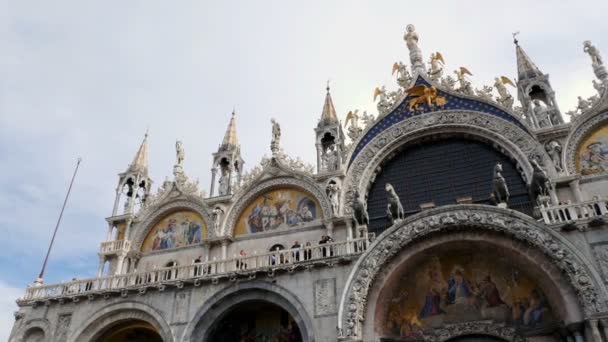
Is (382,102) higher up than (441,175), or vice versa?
(382,102)

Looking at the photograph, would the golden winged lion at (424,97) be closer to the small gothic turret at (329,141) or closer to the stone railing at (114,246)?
the small gothic turret at (329,141)

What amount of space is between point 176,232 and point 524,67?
723 inches

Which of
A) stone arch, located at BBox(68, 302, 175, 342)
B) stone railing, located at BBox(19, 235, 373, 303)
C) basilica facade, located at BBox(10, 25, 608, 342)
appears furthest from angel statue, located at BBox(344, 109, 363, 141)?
stone arch, located at BBox(68, 302, 175, 342)

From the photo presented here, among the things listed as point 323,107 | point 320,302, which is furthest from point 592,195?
point 323,107

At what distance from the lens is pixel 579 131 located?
18969mm

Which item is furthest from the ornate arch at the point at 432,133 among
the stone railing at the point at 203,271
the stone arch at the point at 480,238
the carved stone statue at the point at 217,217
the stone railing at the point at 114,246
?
the stone railing at the point at 114,246

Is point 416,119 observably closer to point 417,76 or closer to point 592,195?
point 417,76

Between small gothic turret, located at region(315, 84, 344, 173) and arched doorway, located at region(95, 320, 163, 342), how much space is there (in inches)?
399

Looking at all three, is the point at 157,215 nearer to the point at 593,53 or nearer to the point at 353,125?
the point at 353,125

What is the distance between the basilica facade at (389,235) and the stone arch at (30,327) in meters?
0.10

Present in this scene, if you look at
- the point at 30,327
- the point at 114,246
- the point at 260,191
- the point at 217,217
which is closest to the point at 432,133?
the point at 260,191

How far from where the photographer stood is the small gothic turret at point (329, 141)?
22203 millimetres

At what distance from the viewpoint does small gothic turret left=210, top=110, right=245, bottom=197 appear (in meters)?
23.9

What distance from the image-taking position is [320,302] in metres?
16.1
